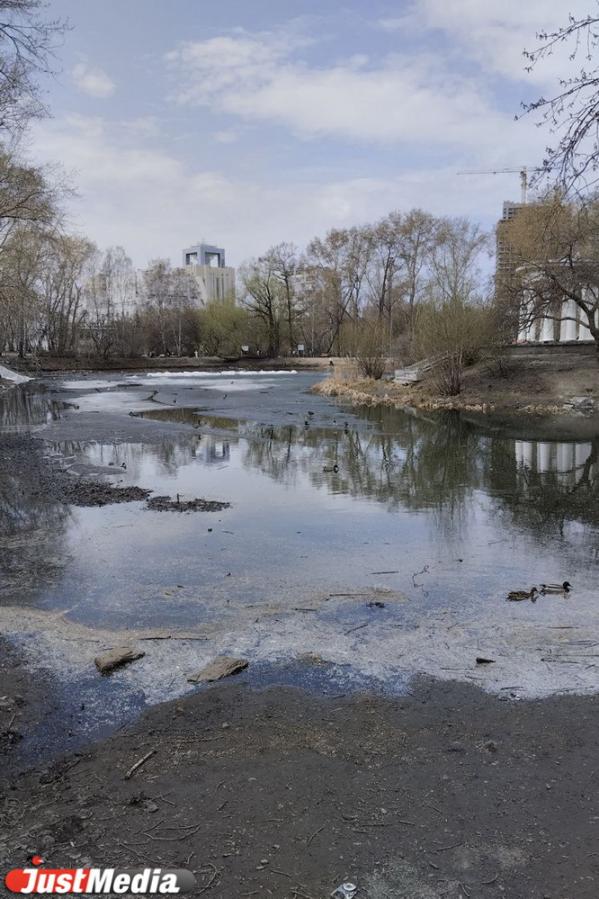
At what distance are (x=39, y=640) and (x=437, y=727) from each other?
3.36 m

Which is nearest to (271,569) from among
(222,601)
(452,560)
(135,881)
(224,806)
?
(222,601)

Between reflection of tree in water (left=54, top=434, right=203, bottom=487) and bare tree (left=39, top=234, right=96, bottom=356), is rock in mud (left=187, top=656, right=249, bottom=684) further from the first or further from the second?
bare tree (left=39, top=234, right=96, bottom=356)

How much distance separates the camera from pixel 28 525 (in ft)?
31.3

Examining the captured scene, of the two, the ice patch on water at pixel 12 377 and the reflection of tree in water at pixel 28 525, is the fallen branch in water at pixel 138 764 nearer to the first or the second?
the reflection of tree in water at pixel 28 525

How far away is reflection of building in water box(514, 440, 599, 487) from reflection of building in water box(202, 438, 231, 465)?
6.77 metres

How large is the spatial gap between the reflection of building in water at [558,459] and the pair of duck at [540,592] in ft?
21.4

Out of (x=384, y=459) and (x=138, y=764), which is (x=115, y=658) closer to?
(x=138, y=764)

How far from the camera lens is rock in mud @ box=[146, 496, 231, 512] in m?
10.5

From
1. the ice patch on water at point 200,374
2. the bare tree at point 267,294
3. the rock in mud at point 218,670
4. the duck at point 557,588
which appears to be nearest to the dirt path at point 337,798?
the rock in mud at point 218,670

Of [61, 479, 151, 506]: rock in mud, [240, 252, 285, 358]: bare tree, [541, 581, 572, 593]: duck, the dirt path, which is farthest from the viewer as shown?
[240, 252, 285, 358]: bare tree

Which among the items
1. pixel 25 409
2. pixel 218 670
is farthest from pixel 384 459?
pixel 25 409

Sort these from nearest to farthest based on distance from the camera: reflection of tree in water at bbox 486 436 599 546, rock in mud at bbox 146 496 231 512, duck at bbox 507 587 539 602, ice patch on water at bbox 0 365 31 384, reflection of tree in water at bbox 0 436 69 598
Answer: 1. duck at bbox 507 587 539 602
2. reflection of tree in water at bbox 0 436 69 598
3. reflection of tree in water at bbox 486 436 599 546
4. rock in mud at bbox 146 496 231 512
5. ice patch on water at bbox 0 365 31 384

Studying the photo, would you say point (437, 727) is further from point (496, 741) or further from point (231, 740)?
point (231, 740)

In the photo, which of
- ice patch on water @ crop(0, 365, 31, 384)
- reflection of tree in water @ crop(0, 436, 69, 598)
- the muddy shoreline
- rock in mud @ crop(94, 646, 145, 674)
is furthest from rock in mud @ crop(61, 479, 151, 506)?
ice patch on water @ crop(0, 365, 31, 384)
